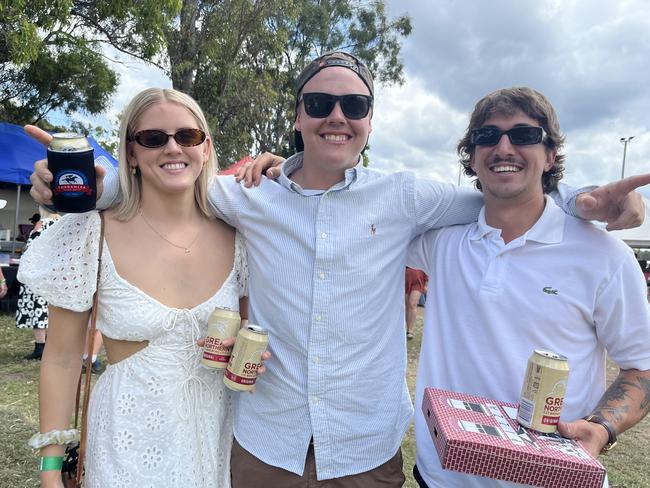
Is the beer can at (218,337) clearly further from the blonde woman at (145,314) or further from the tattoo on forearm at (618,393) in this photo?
the tattoo on forearm at (618,393)

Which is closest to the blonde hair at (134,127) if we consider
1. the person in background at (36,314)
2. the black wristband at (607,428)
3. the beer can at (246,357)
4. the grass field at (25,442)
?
the beer can at (246,357)

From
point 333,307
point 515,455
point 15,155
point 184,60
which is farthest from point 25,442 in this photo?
point 184,60

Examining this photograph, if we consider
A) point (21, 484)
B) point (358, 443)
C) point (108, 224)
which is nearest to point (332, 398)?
point (358, 443)

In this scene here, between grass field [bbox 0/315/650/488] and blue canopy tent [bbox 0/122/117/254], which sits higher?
blue canopy tent [bbox 0/122/117/254]

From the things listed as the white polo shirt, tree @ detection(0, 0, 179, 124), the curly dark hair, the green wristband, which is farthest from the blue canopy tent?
the white polo shirt

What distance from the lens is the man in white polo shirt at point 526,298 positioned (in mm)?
1653

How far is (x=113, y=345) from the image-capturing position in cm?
177

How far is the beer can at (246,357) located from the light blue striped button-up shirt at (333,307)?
24 centimetres

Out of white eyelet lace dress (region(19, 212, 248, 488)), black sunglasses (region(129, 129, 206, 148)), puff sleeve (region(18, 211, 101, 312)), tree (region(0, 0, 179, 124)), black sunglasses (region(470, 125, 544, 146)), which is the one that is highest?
tree (region(0, 0, 179, 124))

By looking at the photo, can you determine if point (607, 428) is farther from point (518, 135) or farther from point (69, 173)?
point (69, 173)

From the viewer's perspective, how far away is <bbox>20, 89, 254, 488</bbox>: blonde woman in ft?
5.55

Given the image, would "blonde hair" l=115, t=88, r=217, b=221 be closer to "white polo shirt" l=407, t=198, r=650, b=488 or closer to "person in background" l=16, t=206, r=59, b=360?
"white polo shirt" l=407, t=198, r=650, b=488

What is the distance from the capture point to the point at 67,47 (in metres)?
11.4

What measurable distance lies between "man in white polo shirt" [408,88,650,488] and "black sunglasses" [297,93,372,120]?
45 cm
